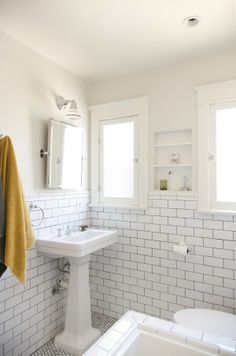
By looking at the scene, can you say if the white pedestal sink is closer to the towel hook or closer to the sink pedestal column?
the sink pedestal column

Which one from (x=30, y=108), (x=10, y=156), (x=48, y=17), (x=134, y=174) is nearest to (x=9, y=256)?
(x=10, y=156)

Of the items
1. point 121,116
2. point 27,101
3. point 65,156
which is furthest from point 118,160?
point 27,101

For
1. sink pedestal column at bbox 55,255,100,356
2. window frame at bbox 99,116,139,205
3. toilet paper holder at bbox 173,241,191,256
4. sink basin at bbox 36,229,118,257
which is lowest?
sink pedestal column at bbox 55,255,100,356

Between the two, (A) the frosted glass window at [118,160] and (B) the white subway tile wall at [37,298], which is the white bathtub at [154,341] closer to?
(B) the white subway tile wall at [37,298]

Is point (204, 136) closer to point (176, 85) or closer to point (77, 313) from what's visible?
point (176, 85)

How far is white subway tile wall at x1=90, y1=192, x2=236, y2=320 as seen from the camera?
2.30 m

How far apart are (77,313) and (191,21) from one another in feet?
8.69

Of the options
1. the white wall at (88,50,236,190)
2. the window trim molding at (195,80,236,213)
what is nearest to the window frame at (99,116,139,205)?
the white wall at (88,50,236,190)

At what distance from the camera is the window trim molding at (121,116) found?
2.68 meters

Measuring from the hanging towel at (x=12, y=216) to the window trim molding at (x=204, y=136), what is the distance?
5.18ft

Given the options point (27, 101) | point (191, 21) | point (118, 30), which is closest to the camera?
point (191, 21)

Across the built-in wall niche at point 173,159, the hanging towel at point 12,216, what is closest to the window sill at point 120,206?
the built-in wall niche at point 173,159

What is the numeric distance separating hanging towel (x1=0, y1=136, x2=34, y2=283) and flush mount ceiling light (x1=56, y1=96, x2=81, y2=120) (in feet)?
2.65

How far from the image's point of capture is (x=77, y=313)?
2.33m
